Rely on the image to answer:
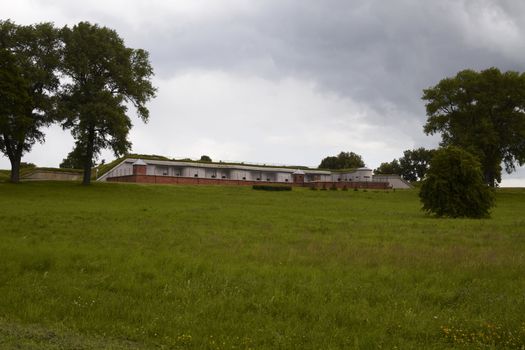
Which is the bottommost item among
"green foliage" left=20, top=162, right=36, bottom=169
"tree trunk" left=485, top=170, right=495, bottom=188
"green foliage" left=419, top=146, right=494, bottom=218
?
"green foliage" left=419, top=146, right=494, bottom=218

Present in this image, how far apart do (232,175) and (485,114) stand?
4272cm

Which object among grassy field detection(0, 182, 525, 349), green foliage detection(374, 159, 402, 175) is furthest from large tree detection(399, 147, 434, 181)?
grassy field detection(0, 182, 525, 349)

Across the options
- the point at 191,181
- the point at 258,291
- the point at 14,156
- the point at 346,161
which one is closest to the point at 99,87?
the point at 14,156

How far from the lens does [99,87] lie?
5294 centimetres

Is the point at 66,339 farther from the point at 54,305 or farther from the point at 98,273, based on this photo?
the point at 98,273

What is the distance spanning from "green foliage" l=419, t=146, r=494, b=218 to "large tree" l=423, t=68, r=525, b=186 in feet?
106

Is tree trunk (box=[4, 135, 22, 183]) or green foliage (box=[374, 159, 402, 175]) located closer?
tree trunk (box=[4, 135, 22, 183])

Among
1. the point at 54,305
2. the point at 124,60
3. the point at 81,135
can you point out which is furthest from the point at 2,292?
the point at 124,60

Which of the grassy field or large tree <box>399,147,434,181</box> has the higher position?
large tree <box>399,147,434,181</box>

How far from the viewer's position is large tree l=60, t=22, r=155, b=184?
5006 centimetres

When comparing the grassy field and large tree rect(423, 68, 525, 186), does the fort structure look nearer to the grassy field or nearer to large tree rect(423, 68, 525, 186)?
large tree rect(423, 68, 525, 186)

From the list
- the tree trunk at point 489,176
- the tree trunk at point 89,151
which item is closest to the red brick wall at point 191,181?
the tree trunk at point 489,176

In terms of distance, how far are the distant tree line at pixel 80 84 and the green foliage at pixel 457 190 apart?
31829 mm

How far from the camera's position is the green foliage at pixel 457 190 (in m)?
31.1
